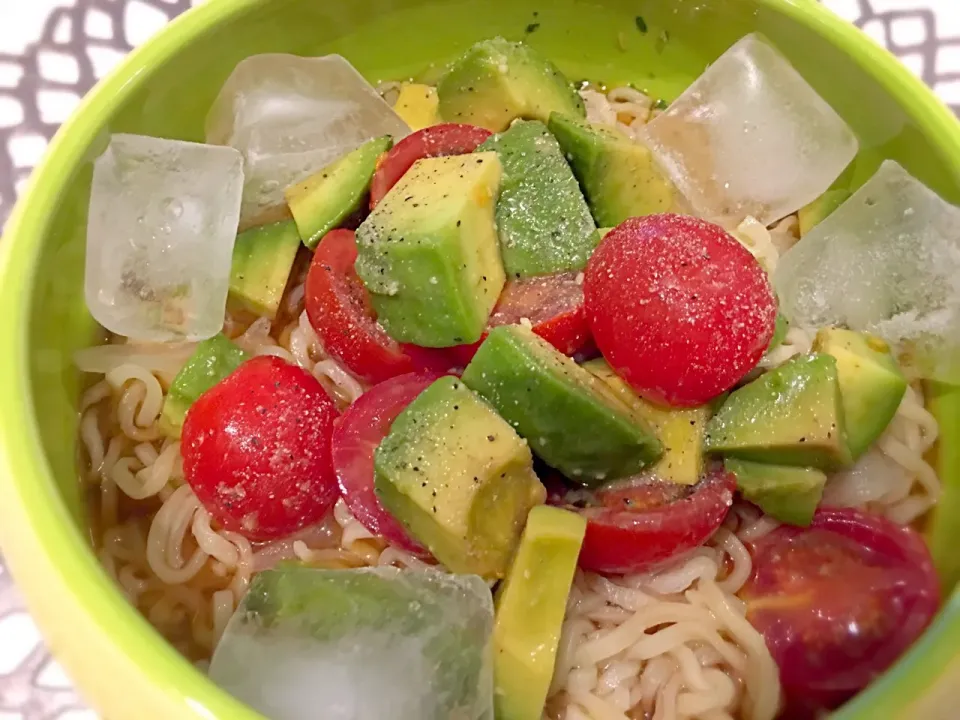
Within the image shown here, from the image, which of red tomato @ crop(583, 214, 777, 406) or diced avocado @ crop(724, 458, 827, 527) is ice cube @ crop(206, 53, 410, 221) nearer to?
red tomato @ crop(583, 214, 777, 406)

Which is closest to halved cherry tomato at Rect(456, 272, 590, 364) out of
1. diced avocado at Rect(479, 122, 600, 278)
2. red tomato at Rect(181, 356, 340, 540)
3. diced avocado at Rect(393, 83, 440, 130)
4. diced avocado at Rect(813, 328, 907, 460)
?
diced avocado at Rect(479, 122, 600, 278)

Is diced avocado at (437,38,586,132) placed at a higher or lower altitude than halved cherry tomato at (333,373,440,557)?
higher

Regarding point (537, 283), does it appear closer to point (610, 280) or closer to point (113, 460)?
point (610, 280)

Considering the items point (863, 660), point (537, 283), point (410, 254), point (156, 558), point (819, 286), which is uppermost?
point (410, 254)

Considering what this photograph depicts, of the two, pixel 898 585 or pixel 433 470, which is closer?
pixel 433 470

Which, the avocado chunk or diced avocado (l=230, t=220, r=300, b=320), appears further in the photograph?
diced avocado (l=230, t=220, r=300, b=320)

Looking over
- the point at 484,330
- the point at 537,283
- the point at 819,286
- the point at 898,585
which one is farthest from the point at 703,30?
the point at 898,585
